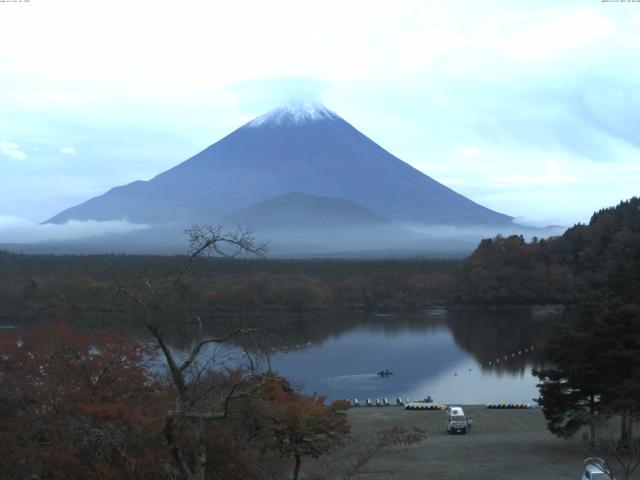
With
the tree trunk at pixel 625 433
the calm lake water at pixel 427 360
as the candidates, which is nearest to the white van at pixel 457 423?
the tree trunk at pixel 625 433

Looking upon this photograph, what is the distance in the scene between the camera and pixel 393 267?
60125 millimetres

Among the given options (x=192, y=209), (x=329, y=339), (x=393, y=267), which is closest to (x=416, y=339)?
(x=329, y=339)

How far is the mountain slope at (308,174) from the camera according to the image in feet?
451

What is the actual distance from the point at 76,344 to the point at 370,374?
53.1 feet

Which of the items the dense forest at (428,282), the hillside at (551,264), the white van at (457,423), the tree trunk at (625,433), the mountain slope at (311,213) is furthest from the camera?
the mountain slope at (311,213)

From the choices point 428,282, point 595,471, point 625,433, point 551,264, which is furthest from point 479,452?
point 428,282

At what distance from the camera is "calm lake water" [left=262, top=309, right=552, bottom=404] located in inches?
819

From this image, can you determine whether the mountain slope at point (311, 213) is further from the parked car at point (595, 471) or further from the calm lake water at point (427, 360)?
the parked car at point (595, 471)

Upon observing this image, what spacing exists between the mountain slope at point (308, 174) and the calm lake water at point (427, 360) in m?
101

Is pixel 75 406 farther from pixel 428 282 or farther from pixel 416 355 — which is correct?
pixel 428 282

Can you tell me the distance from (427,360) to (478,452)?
47.7ft

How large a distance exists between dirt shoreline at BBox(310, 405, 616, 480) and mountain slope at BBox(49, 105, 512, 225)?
4740 inches

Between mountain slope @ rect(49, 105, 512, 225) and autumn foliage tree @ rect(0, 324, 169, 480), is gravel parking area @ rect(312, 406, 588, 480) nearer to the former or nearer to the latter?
autumn foliage tree @ rect(0, 324, 169, 480)

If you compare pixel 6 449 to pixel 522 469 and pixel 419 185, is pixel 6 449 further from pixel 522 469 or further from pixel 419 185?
pixel 419 185
